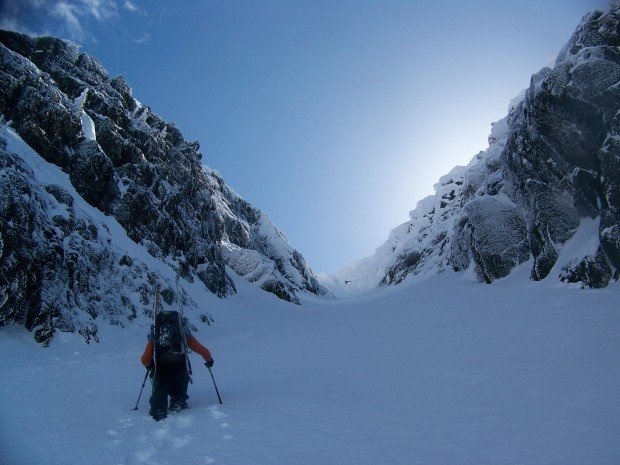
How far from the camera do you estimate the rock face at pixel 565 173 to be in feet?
51.6

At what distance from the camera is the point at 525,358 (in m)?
8.27

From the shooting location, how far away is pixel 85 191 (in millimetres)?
31375

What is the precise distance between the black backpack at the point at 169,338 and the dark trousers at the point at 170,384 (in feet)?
0.47

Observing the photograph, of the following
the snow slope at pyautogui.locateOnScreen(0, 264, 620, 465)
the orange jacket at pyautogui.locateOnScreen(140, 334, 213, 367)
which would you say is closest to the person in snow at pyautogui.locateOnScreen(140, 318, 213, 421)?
the orange jacket at pyautogui.locateOnScreen(140, 334, 213, 367)

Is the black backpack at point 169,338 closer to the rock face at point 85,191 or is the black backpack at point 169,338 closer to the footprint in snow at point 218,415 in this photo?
the footprint in snow at point 218,415

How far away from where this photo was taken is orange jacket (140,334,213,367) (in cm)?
795

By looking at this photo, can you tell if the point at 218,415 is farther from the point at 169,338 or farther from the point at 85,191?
the point at 85,191

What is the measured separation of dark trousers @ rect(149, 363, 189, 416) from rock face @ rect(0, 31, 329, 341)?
1091 cm

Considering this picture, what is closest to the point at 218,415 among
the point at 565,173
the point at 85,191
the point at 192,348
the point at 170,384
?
the point at 170,384

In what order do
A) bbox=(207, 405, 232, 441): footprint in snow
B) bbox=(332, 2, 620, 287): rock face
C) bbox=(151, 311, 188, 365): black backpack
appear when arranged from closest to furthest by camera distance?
1. bbox=(207, 405, 232, 441): footprint in snow
2. bbox=(151, 311, 188, 365): black backpack
3. bbox=(332, 2, 620, 287): rock face

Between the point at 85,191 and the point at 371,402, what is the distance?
106 feet

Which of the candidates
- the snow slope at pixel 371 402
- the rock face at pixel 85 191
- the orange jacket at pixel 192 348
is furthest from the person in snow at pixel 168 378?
the rock face at pixel 85 191

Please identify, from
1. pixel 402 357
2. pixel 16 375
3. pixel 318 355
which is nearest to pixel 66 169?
pixel 16 375

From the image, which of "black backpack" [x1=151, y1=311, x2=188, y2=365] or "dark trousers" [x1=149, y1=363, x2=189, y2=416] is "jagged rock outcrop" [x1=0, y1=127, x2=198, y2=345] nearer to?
"black backpack" [x1=151, y1=311, x2=188, y2=365]
